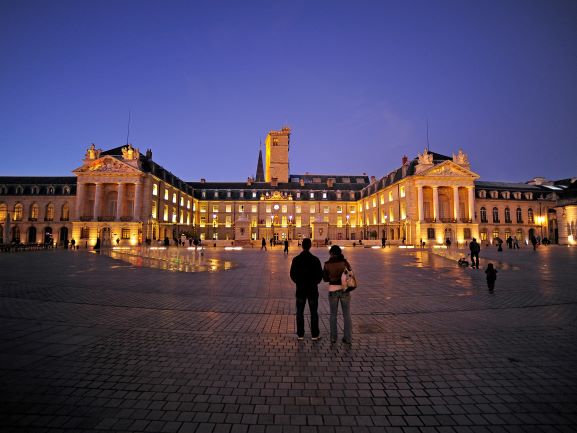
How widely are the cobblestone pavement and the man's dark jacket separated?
907 mm

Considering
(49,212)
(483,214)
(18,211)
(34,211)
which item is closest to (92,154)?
(49,212)

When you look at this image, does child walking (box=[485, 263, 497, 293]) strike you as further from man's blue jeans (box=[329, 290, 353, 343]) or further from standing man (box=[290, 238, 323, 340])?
standing man (box=[290, 238, 323, 340])

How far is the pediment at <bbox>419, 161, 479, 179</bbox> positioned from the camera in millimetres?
56969

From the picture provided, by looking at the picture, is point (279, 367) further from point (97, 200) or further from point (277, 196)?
point (277, 196)

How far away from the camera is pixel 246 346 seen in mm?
5355

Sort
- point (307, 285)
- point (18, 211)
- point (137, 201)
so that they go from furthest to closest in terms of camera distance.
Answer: point (18, 211)
point (137, 201)
point (307, 285)

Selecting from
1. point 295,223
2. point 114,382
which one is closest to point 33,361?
point 114,382

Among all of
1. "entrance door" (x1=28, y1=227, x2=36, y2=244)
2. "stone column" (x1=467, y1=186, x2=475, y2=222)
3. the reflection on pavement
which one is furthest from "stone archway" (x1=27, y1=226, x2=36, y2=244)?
"stone column" (x1=467, y1=186, x2=475, y2=222)

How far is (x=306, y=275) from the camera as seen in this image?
5820 mm

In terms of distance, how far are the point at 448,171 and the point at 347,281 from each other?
61.0m

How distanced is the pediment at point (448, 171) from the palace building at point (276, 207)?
20cm

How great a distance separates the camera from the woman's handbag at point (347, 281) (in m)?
5.58

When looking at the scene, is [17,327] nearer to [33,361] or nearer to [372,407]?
[33,361]

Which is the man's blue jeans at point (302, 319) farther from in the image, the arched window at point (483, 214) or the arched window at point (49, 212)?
the arched window at point (49, 212)
